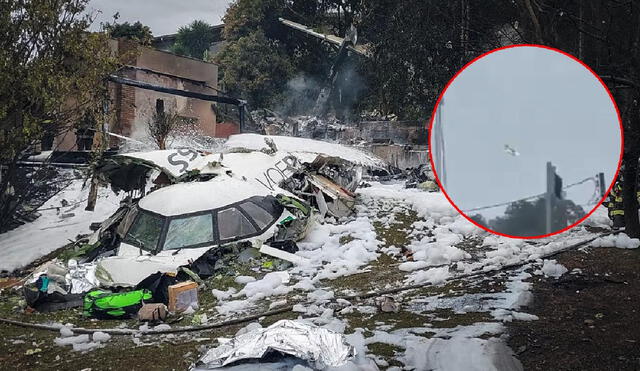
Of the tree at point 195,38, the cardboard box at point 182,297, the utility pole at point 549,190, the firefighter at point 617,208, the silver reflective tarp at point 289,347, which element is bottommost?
the cardboard box at point 182,297

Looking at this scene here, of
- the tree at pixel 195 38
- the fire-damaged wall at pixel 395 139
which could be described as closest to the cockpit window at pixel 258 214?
the fire-damaged wall at pixel 395 139

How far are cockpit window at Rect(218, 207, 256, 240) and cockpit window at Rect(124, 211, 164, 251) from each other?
0.91 meters

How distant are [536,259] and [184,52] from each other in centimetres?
3860

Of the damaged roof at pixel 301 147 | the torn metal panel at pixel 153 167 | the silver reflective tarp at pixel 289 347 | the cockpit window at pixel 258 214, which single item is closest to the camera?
the silver reflective tarp at pixel 289 347

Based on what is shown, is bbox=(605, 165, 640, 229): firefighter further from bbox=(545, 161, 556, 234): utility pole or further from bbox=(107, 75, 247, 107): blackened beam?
bbox=(107, 75, 247, 107): blackened beam

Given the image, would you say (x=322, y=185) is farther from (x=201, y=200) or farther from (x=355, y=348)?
(x=355, y=348)

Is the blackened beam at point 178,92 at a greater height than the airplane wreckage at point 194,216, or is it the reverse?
the blackened beam at point 178,92

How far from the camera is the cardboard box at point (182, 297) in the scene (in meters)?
6.34

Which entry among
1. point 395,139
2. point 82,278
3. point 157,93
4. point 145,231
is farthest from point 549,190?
point 157,93

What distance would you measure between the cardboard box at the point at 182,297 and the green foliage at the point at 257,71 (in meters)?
26.3

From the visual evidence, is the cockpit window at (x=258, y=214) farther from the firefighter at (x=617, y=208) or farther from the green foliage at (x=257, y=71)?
the green foliage at (x=257, y=71)

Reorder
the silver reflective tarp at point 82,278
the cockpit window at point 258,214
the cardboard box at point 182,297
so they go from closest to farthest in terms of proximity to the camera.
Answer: the cardboard box at point 182,297, the silver reflective tarp at point 82,278, the cockpit window at point 258,214

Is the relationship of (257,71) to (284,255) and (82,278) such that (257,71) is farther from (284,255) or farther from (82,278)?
(82,278)

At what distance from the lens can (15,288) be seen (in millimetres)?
7773
